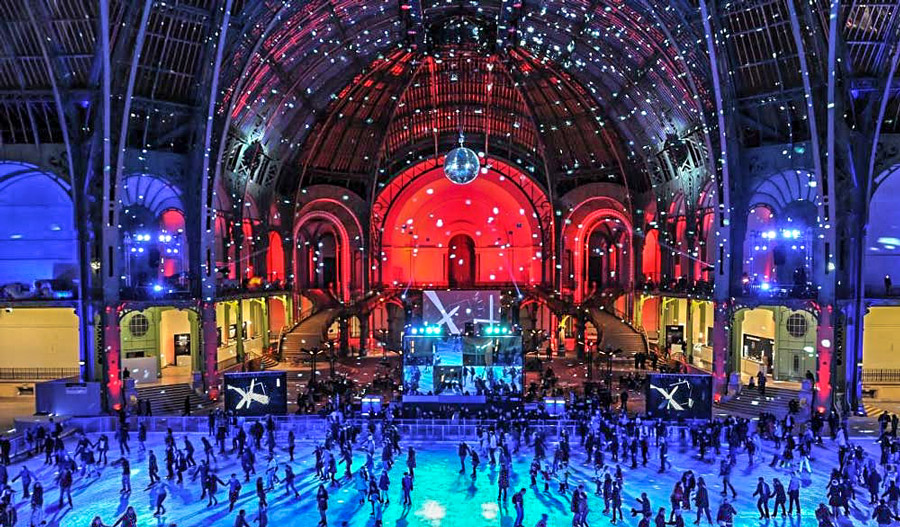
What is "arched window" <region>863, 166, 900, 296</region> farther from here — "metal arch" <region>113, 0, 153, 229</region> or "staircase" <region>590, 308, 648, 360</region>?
"metal arch" <region>113, 0, 153, 229</region>

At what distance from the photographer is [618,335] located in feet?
152

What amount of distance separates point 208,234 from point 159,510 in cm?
2014

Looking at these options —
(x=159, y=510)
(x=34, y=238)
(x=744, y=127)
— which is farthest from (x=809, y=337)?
(x=34, y=238)

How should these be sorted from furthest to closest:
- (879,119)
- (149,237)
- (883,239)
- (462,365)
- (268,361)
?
(268,361)
(149,237)
(883,239)
(462,365)
(879,119)

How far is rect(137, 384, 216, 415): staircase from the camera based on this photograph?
33.2 metres

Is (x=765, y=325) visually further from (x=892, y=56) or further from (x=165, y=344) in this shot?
(x=165, y=344)

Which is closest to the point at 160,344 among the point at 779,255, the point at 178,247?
the point at 178,247

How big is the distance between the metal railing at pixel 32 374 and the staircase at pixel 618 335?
33188 mm

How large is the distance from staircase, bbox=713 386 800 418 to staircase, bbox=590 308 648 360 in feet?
35.7

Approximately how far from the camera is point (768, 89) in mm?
33156

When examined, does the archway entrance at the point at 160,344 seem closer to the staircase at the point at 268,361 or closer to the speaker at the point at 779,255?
the staircase at the point at 268,361

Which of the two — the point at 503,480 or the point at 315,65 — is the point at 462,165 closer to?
the point at 503,480

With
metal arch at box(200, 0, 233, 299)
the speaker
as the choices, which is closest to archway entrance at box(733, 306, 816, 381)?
the speaker

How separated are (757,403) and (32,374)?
1587 inches
